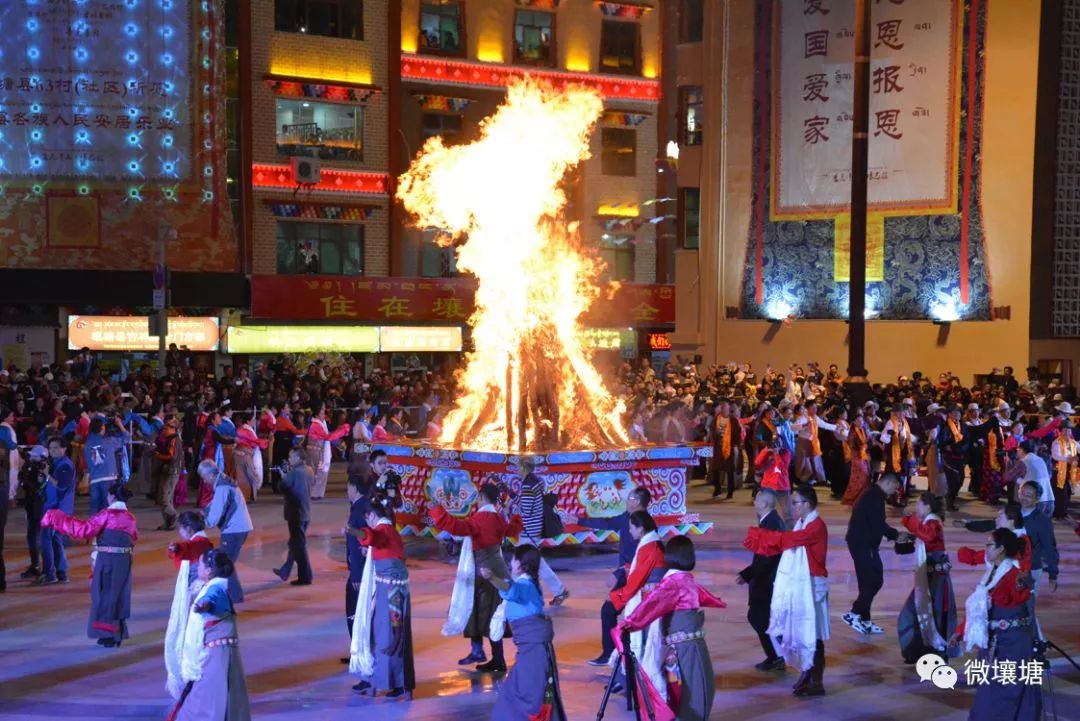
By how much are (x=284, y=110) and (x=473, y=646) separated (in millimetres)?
25026

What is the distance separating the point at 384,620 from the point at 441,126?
27863 mm

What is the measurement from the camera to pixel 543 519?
15914 millimetres

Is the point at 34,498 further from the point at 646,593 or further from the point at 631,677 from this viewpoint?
the point at 646,593

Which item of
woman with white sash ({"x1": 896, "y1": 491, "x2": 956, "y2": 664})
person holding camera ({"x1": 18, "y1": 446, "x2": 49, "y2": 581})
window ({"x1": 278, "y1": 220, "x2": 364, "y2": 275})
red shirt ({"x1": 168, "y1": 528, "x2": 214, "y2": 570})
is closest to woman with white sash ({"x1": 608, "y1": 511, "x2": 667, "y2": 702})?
woman with white sash ({"x1": 896, "y1": 491, "x2": 956, "y2": 664})

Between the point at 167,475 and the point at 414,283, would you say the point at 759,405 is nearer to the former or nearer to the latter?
the point at 167,475

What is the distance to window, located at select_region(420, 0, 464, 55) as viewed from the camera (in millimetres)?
36250


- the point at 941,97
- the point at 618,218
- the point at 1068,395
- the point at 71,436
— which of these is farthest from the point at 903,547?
the point at 618,218

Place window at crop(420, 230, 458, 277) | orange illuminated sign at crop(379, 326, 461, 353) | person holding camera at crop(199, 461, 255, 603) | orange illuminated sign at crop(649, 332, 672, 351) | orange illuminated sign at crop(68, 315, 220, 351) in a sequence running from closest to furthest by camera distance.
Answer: person holding camera at crop(199, 461, 255, 603) → orange illuminated sign at crop(68, 315, 220, 351) → orange illuminated sign at crop(379, 326, 461, 353) → window at crop(420, 230, 458, 277) → orange illuminated sign at crop(649, 332, 672, 351)

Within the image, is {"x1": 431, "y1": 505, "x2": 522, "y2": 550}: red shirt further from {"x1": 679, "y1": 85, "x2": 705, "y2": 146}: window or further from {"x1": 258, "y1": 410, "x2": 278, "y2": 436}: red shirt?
{"x1": 679, "y1": 85, "x2": 705, "y2": 146}: window

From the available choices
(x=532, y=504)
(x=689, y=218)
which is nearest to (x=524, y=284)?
(x=532, y=504)

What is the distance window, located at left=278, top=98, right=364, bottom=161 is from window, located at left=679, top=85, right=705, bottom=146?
28.8 feet

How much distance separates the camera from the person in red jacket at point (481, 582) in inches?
453

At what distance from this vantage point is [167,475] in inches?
738

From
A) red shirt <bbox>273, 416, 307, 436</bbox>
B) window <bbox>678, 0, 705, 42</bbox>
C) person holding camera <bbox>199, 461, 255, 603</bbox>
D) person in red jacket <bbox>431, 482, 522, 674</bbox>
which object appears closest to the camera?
person in red jacket <bbox>431, 482, 522, 674</bbox>
